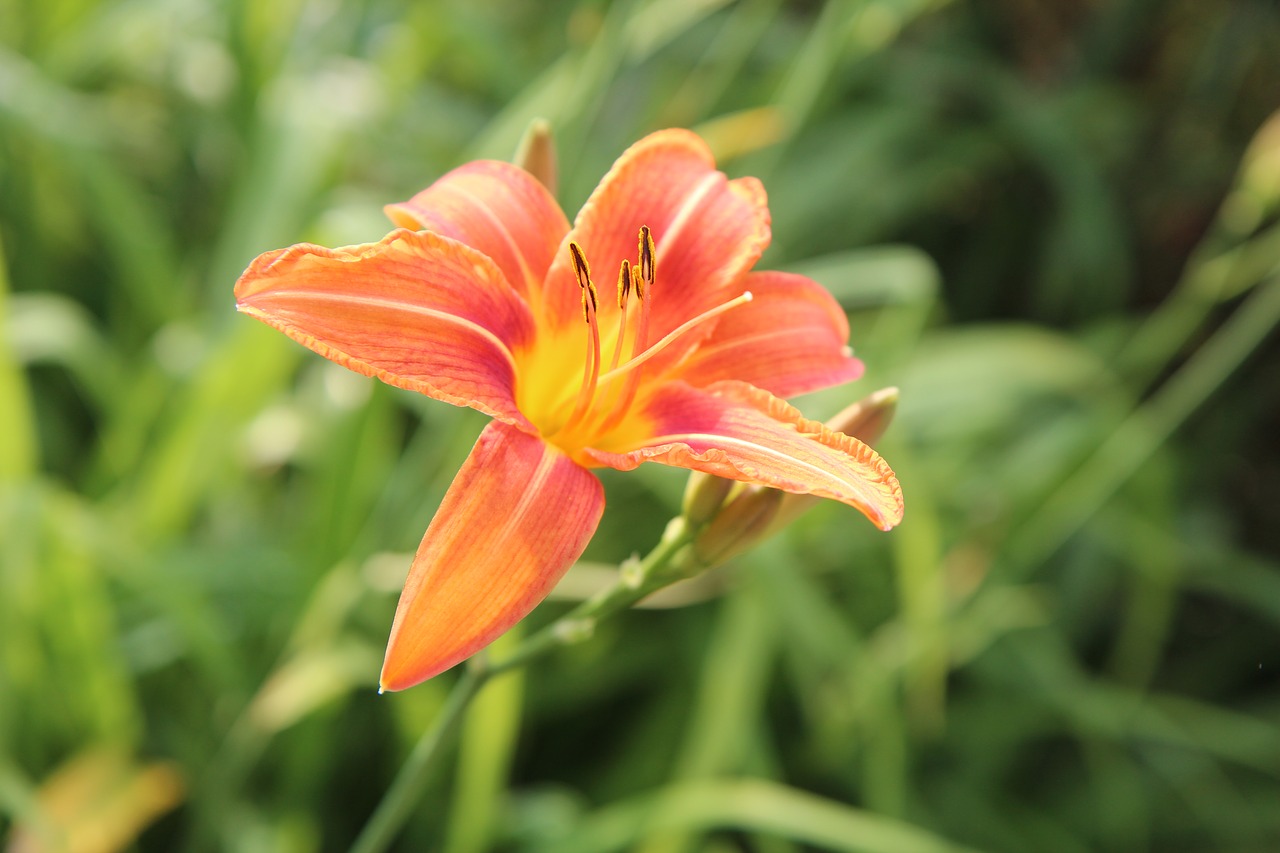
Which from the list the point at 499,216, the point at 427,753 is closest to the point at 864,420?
the point at 499,216

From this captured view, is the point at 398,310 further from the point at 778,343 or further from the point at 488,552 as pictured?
the point at 778,343

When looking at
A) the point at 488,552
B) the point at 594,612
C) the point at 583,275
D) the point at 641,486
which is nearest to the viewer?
the point at 488,552

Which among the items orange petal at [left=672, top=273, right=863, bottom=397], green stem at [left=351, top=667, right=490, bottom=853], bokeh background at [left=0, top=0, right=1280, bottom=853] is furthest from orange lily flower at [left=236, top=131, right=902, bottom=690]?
bokeh background at [left=0, top=0, right=1280, bottom=853]

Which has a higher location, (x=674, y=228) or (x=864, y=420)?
(x=674, y=228)

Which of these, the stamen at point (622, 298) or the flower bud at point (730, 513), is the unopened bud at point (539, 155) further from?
the flower bud at point (730, 513)

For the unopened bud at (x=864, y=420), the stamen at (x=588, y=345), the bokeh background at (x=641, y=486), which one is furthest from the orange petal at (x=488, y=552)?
the bokeh background at (x=641, y=486)

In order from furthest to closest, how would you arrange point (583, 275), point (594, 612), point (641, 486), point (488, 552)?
1. point (641, 486)
2. point (594, 612)
3. point (583, 275)
4. point (488, 552)
